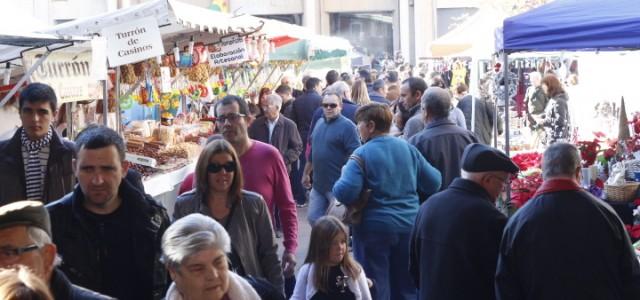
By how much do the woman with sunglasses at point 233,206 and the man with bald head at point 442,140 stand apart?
2816 millimetres

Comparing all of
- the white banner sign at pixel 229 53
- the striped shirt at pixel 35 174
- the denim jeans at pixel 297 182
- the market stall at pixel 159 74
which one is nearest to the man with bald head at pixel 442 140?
the market stall at pixel 159 74

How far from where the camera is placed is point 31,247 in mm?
3137

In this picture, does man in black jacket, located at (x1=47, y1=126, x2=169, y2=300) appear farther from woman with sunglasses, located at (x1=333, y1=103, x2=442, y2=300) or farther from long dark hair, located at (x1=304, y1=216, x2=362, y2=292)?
woman with sunglasses, located at (x1=333, y1=103, x2=442, y2=300)

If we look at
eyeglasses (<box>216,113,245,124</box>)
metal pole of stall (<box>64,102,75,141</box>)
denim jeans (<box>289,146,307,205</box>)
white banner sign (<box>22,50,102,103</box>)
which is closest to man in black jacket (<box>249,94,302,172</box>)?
denim jeans (<box>289,146,307,205</box>)

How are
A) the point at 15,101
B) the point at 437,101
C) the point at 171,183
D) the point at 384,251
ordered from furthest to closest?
the point at 171,183 < the point at 15,101 < the point at 437,101 < the point at 384,251

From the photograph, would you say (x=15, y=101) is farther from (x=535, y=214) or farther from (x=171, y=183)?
(x=535, y=214)

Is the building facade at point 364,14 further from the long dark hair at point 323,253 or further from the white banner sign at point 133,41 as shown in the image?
the long dark hair at point 323,253

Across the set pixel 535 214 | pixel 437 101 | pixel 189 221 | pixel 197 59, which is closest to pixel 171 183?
pixel 197 59

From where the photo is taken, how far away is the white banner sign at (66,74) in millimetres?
7504

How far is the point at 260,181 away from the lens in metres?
6.05

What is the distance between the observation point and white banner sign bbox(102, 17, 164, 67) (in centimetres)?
830

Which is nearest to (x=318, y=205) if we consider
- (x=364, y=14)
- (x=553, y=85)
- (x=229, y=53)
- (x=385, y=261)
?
(x=385, y=261)

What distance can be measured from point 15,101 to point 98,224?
4.96m

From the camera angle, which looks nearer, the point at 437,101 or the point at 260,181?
the point at 260,181
